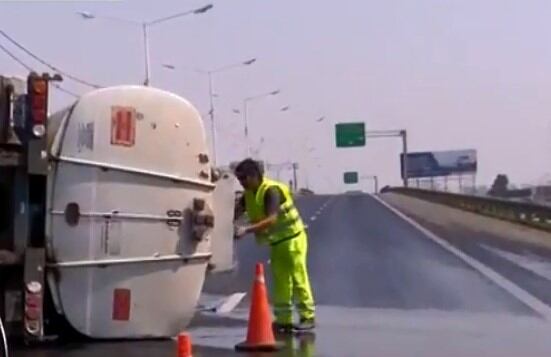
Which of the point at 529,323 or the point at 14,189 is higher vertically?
the point at 14,189


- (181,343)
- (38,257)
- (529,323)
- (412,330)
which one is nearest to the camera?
(181,343)

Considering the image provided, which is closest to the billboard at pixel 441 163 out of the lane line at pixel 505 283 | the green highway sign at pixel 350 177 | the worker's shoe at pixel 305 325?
the green highway sign at pixel 350 177

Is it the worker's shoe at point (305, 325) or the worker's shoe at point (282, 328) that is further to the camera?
the worker's shoe at point (305, 325)

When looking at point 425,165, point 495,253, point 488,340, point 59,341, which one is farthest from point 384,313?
point 425,165

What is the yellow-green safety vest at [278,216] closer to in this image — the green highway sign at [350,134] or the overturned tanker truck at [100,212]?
the overturned tanker truck at [100,212]

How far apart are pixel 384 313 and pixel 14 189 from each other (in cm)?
624

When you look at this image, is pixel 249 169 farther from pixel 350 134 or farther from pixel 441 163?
pixel 441 163

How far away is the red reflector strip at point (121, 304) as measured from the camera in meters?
10.3

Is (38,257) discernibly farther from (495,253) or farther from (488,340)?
(495,253)

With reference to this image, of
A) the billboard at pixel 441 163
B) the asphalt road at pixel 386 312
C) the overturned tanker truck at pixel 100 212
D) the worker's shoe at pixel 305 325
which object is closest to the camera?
the overturned tanker truck at pixel 100 212

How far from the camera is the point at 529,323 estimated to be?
14227 millimetres

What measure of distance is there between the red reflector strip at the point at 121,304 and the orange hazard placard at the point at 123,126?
1.20 m

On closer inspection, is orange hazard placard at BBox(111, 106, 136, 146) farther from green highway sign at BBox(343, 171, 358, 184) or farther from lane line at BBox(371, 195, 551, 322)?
green highway sign at BBox(343, 171, 358, 184)

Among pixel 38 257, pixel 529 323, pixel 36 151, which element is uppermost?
pixel 36 151
